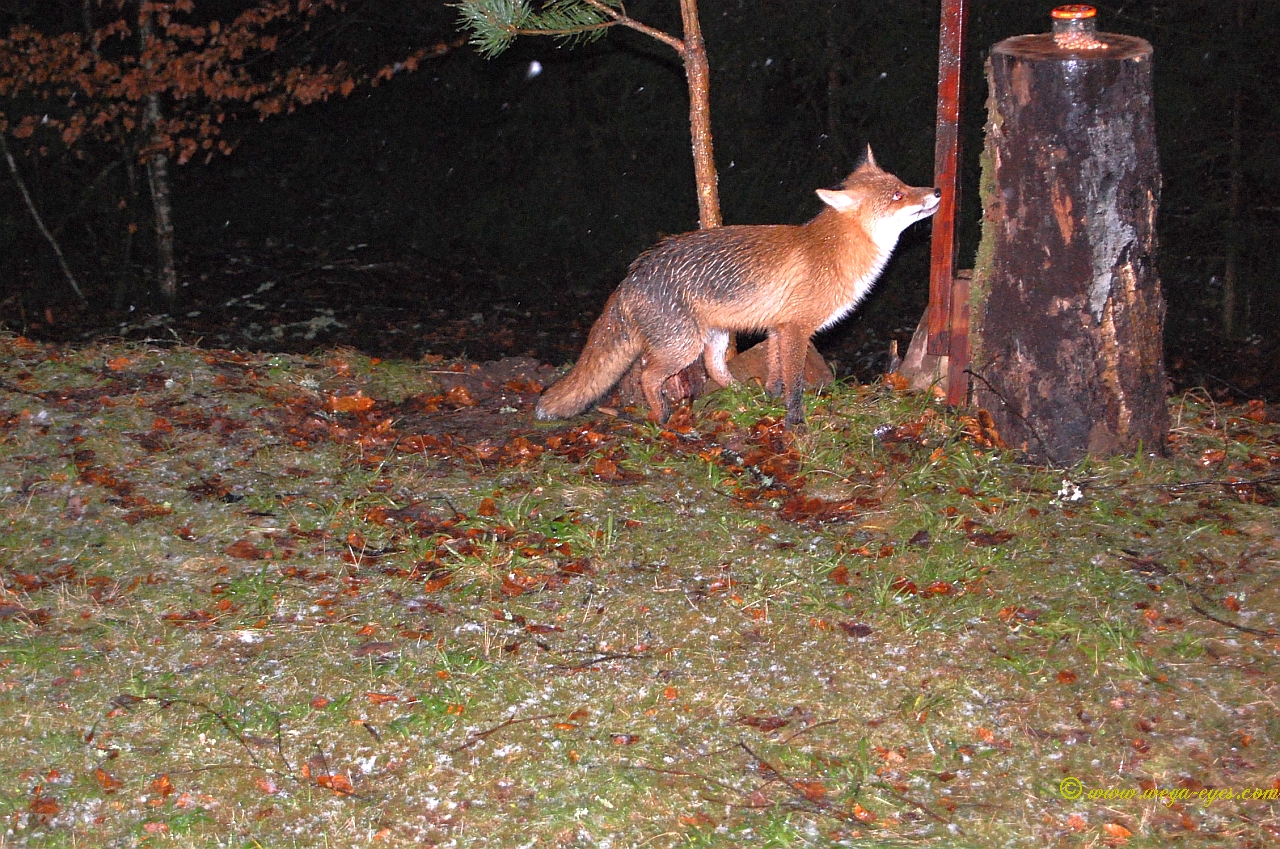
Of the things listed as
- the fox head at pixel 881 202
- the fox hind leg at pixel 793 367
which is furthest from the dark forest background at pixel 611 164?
the fox hind leg at pixel 793 367

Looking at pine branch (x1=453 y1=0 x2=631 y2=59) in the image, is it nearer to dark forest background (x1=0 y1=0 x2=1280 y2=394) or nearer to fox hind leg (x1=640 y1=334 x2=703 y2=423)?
fox hind leg (x1=640 y1=334 x2=703 y2=423)

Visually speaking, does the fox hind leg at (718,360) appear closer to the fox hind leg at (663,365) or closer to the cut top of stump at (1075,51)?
the fox hind leg at (663,365)

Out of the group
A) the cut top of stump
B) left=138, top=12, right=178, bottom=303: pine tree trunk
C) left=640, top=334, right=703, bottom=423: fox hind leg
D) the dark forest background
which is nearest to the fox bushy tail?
left=640, top=334, right=703, bottom=423: fox hind leg

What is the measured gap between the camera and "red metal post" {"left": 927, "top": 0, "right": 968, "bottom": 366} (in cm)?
574

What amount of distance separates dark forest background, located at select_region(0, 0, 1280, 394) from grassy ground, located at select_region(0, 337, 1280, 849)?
6.83m

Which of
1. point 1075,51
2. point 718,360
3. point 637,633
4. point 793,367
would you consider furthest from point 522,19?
point 637,633

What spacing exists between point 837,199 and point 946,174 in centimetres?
64

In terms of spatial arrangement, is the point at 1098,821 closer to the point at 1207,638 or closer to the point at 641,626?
the point at 1207,638

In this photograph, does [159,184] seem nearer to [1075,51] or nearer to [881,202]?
[881,202]

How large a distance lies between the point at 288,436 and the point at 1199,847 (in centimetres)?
525

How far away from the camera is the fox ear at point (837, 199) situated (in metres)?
6.19

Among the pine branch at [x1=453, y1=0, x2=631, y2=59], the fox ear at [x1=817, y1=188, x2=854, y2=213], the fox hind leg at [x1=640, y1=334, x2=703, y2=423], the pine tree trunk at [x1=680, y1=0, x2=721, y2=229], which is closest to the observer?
the fox ear at [x1=817, y1=188, x2=854, y2=213]

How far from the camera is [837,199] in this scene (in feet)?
20.6

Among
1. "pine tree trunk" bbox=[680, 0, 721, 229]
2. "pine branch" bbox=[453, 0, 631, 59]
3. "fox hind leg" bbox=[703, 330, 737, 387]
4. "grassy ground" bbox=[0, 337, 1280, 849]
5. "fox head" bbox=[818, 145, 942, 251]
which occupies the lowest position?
"grassy ground" bbox=[0, 337, 1280, 849]
